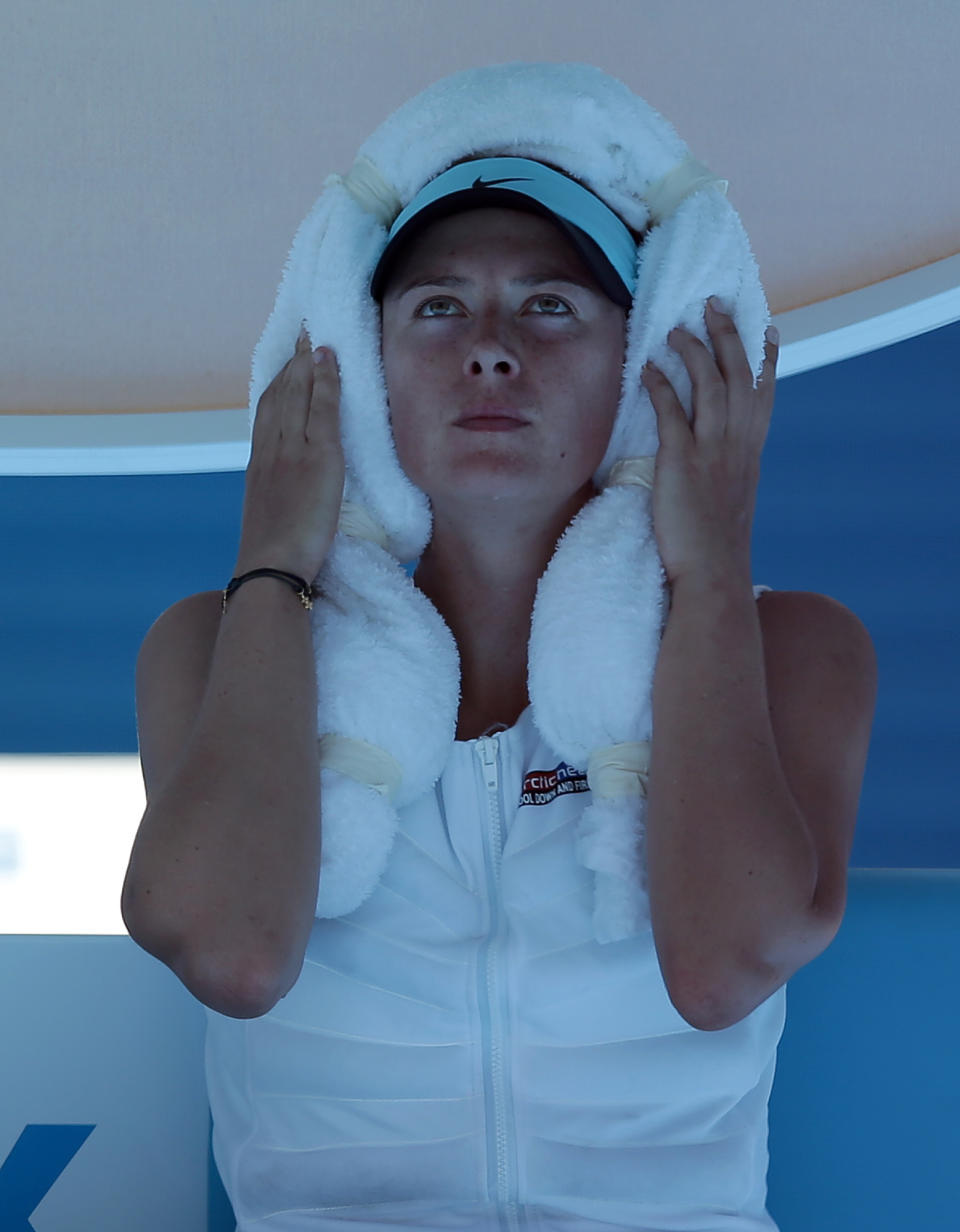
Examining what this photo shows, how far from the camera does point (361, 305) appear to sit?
150cm

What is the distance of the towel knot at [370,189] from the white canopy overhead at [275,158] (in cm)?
54

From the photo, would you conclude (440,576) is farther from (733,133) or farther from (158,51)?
(158,51)

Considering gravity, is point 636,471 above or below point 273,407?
below

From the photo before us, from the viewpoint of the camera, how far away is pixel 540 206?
138 centimetres

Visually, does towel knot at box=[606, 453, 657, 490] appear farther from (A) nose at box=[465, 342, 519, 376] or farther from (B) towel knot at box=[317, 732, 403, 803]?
(B) towel knot at box=[317, 732, 403, 803]

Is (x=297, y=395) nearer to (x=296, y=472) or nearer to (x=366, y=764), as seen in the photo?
(x=296, y=472)

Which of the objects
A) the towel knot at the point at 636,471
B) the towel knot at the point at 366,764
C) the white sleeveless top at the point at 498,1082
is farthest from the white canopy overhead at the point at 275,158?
the white sleeveless top at the point at 498,1082

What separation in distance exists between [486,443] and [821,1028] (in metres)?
0.78

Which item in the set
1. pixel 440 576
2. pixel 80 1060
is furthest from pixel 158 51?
pixel 80 1060

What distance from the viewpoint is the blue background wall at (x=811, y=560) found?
191 centimetres

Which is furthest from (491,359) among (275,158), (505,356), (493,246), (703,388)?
(275,158)

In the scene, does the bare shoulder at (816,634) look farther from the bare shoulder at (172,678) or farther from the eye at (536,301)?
the bare shoulder at (172,678)

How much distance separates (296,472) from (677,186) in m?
0.55

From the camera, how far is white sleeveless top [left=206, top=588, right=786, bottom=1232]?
1215mm
